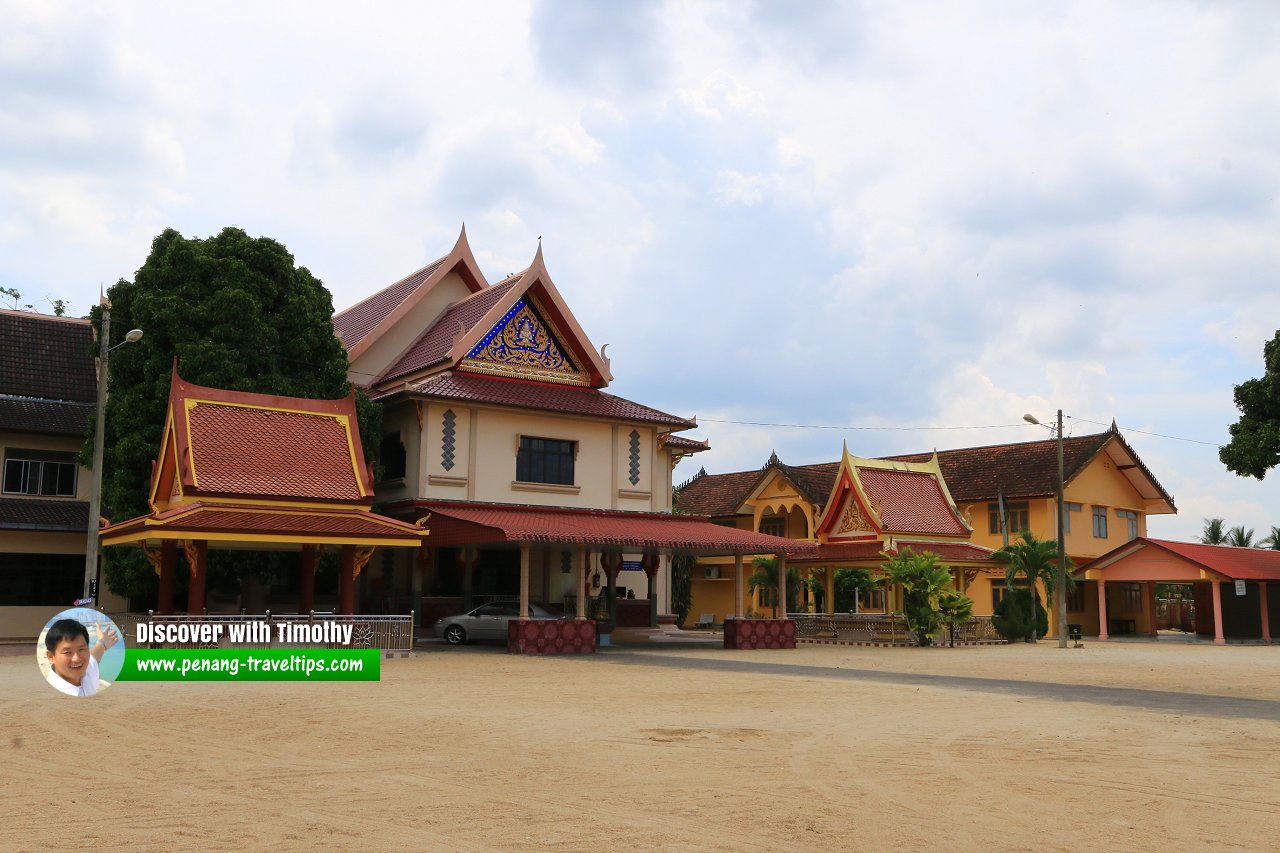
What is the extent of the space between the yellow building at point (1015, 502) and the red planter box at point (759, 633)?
597 inches

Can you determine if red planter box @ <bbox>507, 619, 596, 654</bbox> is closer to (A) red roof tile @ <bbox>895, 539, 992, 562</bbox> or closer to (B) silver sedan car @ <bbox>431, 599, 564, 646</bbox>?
(B) silver sedan car @ <bbox>431, 599, 564, 646</bbox>

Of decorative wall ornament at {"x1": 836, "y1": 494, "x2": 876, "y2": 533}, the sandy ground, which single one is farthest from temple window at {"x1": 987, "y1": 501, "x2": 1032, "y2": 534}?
the sandy ground

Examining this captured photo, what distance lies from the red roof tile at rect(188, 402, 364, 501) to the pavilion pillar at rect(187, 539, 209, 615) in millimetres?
1081

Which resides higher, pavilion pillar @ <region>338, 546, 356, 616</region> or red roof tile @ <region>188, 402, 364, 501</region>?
red roof tile @ <region>188, 402, 364, 501</region>

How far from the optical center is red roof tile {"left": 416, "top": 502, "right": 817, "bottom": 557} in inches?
1024

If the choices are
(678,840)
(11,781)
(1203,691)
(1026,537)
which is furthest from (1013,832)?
(1026,537)

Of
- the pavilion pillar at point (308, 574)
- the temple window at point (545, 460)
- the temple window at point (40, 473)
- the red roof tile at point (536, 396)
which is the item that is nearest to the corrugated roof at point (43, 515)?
the temple window at point (40, 473)

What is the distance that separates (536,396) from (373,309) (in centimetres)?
825

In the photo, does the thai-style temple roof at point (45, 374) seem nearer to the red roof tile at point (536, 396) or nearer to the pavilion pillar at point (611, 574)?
the red roof tile at point (536, 396)

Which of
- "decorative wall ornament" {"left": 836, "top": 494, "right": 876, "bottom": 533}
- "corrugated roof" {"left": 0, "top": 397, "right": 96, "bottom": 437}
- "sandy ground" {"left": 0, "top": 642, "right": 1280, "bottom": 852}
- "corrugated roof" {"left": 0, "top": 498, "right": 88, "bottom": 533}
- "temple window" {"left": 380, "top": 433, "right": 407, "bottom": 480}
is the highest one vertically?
"corrugated roof" {"left": 0, "top": 397, "right": 96, "bottom": 437}

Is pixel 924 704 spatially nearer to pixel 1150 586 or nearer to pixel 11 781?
pixel 11 781

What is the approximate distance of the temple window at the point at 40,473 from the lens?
96.3 feet

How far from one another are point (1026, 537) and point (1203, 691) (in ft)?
62.6

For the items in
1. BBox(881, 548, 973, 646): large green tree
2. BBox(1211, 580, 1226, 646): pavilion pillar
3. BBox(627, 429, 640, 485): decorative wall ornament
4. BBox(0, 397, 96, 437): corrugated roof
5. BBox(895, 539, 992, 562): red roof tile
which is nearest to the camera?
BBox(0, 397, 96, 437): corrugated roof
